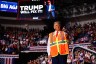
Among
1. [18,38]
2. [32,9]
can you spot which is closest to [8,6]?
[32,9]

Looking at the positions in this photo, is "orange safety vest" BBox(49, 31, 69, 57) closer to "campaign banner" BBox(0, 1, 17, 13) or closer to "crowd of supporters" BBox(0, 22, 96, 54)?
"crowd of supporters" BBox(0, 22, 96, 54)

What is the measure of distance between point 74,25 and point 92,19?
1.63 m

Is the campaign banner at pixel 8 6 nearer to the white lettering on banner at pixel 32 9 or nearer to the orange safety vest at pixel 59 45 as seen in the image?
the white lettering on banner at pixel 32 9

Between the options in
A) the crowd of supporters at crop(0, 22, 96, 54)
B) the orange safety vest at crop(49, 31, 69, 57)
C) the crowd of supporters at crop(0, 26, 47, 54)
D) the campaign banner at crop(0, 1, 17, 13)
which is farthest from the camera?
the campaign banner at crop(0, 1, 17, 13)

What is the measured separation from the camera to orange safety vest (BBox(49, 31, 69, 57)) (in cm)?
504

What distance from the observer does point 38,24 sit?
86.5ft

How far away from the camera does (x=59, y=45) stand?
16.7ft

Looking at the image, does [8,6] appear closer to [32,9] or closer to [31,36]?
[32,9]

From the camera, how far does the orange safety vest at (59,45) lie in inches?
198

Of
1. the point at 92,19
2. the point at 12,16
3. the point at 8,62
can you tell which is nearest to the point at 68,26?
the point at 92,19

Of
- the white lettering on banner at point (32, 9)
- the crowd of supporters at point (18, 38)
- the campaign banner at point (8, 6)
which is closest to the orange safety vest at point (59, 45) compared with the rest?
the crowd of supporters at point (18, 38)

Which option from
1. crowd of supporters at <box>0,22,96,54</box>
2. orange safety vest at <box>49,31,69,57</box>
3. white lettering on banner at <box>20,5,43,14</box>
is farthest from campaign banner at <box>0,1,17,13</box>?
orange safety vest at <box>49,31,69,57</box>

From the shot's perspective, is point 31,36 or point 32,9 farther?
point 31,36

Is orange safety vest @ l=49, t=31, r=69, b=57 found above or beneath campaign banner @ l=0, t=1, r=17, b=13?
above
